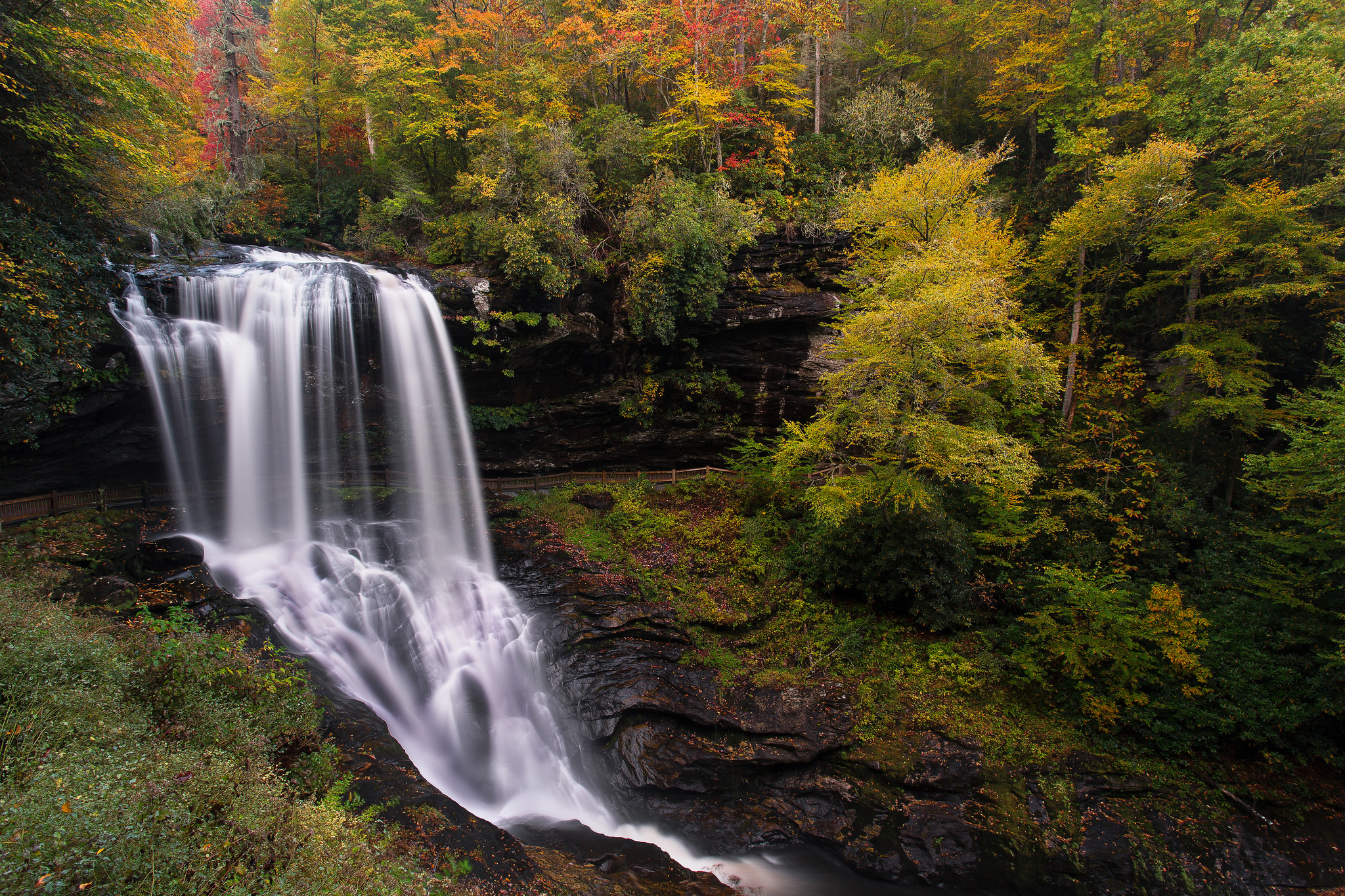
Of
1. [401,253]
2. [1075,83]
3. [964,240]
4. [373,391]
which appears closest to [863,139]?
[1075,83]

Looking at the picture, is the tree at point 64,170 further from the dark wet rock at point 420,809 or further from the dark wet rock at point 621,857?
the dark wet rock at point 621,857

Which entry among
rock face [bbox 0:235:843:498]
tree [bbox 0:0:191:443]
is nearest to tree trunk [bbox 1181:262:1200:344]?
rock face [bbox 0:235:843:498]

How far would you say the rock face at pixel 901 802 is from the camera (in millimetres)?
8477

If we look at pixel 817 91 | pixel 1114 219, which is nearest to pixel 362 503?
pixel 1114 219

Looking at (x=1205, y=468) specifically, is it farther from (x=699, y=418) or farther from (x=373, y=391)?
(x=373, y=391)

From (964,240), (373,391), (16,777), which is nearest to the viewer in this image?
(16,777)

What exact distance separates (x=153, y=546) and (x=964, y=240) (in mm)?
17951

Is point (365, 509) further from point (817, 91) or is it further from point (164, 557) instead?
point (817, 91)

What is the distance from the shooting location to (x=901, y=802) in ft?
31.1

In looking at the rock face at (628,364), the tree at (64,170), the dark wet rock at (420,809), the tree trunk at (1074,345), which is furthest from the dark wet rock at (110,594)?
the tree trunk at (1074,345)

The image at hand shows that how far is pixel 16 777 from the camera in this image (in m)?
3.96

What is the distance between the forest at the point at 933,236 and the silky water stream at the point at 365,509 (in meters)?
2.17

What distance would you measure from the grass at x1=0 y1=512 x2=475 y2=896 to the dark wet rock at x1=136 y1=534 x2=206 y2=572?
2097mm

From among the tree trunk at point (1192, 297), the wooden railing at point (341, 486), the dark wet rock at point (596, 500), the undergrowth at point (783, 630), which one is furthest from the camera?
the dark wet rock at point (596, 500)
